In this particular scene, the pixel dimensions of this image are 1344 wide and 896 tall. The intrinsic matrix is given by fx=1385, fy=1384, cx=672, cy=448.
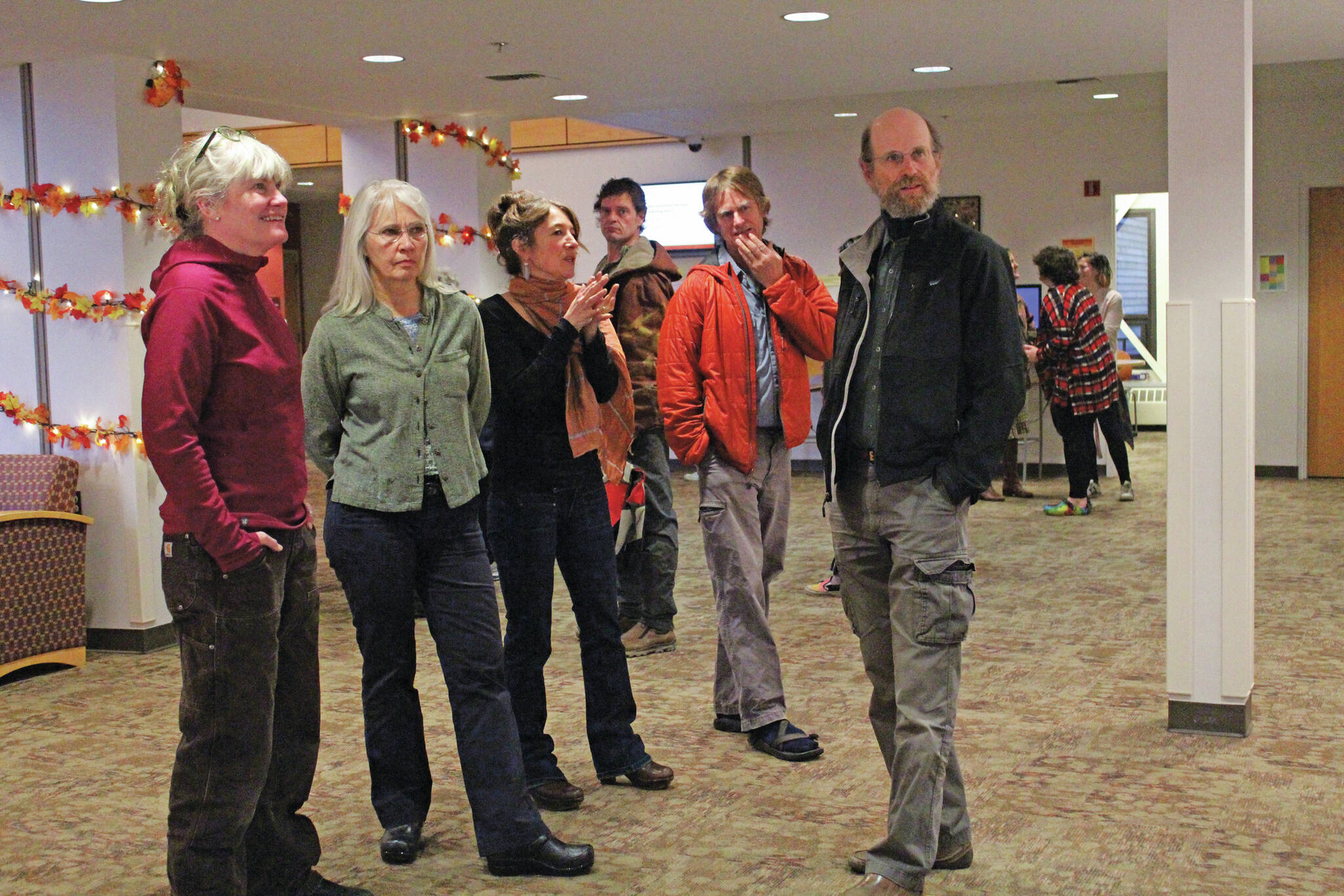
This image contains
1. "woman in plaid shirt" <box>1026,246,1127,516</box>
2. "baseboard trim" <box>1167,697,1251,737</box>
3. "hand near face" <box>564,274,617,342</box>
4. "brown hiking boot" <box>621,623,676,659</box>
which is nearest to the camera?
"hand near face" <box>564,274,617,342</box>

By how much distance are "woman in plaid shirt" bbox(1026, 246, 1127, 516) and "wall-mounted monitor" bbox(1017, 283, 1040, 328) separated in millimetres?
2192

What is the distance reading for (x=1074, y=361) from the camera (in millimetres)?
8930

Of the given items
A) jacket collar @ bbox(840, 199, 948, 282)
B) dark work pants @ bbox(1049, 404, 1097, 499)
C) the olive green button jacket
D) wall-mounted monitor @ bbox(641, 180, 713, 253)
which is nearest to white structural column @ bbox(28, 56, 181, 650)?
the olive green button jacket

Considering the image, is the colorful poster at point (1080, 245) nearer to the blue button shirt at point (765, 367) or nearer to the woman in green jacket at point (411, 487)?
the blue button shirt at point (765, 367)

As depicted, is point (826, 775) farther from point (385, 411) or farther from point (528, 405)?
point (385, 411)

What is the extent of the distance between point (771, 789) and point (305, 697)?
1.42 m

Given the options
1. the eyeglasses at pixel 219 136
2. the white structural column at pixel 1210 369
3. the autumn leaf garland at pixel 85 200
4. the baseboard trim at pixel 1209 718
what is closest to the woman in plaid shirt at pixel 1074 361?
the white structural column at pixel 1210 369

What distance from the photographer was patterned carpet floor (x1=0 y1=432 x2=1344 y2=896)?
10.6 ft

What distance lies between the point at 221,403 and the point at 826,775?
6.88 feet

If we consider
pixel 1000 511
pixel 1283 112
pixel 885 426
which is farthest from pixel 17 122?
pixel 1283 112

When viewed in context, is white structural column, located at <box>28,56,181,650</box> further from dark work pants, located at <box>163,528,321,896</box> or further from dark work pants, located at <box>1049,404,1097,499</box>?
dark work pants, located at <box>1049,404,1097,499</box>

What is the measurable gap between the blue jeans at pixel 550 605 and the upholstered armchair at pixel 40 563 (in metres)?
2.74

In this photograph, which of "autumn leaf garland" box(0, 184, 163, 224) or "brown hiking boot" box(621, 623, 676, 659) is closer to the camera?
"brown hiking boot" box(621, 623, 676, 659)

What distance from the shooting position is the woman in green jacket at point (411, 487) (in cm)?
312
